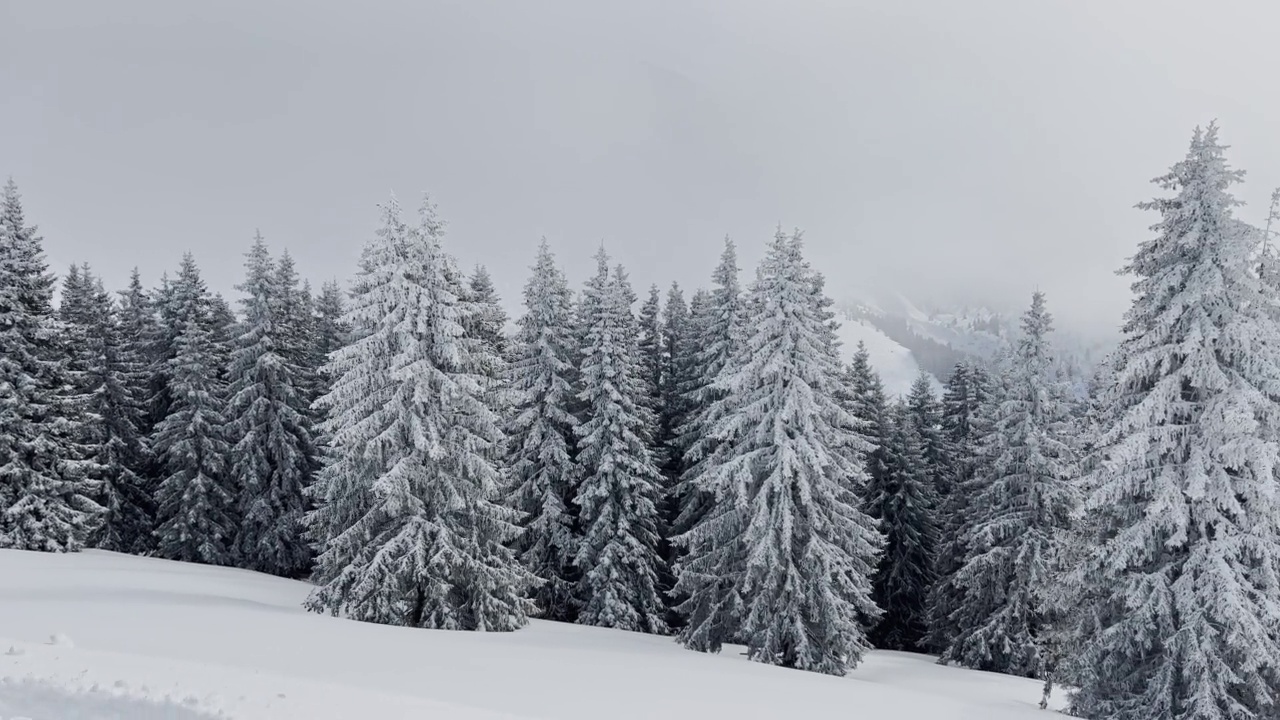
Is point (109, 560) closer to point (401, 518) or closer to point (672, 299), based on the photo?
point (401, 518)

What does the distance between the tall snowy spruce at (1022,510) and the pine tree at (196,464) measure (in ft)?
95.8

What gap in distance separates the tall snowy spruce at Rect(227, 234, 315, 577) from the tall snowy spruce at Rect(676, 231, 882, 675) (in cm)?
1832

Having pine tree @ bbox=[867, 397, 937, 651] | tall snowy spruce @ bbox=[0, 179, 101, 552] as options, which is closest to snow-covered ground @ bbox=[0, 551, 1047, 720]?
tall snowy spruce @ bbox=[0, 179, 101, 552]

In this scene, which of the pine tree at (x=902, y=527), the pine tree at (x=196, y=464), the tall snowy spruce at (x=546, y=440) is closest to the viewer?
the tall snowy spruce at (x=546, y=440)

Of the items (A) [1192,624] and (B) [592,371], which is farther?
(B) [592,371]

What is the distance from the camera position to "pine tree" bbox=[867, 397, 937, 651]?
111 ft

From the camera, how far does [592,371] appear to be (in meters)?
26.6

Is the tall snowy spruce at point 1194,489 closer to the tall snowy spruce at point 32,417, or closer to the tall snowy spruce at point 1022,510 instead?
the tall snowy spruce at point 1022,510

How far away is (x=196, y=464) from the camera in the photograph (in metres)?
30.6

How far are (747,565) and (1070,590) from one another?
7.76 m

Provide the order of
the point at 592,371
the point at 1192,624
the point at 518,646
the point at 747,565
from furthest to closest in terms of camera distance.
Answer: the point at 592,371 < the point at 747,565 < the point at 518,646 < the point at 1192,624

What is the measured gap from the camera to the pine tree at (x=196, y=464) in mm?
30281

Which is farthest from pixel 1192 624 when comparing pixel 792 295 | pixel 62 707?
pixel 62 707

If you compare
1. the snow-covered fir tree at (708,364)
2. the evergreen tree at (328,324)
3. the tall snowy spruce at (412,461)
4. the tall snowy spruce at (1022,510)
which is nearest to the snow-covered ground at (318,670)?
the tall snowy spruce at (412,461)
